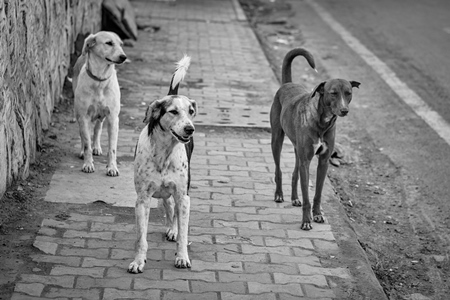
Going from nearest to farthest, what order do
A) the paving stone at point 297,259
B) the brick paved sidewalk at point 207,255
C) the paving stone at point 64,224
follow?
the brick paved sidewalk at point 207,255 < the paving stone at point 297,259 < the paving stone at point 64,224

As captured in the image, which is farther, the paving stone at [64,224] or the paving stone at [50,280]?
the paving stone at [64,224]

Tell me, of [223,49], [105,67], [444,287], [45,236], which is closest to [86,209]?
[45,236]

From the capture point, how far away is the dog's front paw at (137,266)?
221 inches

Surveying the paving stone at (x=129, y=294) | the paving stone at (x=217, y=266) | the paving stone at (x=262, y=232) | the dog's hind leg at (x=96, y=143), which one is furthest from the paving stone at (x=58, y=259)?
the dog's hind leg at (x=96, y=143)

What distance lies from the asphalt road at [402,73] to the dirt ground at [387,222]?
0.11 m

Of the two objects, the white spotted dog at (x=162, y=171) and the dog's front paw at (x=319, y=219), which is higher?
the white spotted dog at (x=162, y=171)

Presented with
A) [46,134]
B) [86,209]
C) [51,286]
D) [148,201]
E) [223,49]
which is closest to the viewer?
[51,286]

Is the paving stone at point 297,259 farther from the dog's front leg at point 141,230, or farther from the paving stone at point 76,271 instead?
the paving stone at point 76,271

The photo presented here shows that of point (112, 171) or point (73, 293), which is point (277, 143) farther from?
point (73, 293)

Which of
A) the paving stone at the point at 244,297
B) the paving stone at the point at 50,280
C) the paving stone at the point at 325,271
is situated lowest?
the paving stone at the point at 50,280

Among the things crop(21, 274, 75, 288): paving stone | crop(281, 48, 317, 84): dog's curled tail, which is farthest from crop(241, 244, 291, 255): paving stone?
crop(281, 48, 317, 84): dog's curled tail

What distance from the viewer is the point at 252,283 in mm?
5582

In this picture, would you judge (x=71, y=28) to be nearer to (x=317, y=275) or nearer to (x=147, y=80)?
(x=147, y=80)

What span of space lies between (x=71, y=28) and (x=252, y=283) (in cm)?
664
